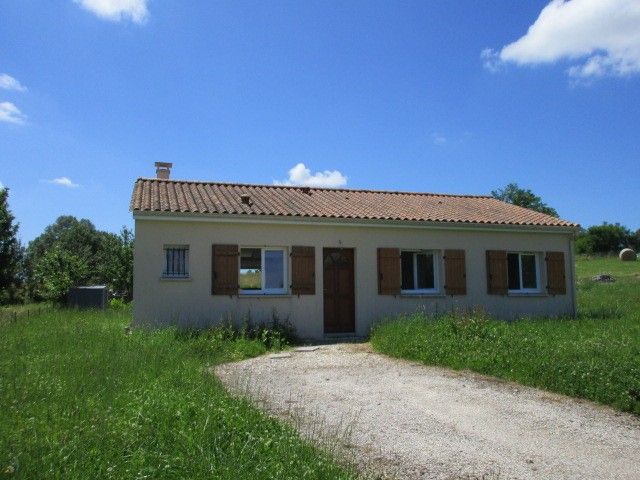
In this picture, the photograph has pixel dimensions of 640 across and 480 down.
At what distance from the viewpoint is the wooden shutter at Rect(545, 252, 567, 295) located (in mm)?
14742

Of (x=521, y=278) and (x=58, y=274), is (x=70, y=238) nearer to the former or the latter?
(x=58, y=274)

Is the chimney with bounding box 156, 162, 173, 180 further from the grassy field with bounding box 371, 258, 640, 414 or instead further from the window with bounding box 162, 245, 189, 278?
the grassy field with bounding box 371, 258, 640, 414

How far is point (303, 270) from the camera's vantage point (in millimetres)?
12703

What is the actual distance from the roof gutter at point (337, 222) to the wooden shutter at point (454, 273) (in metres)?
0.72

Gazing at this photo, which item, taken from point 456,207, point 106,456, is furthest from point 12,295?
point 106,456

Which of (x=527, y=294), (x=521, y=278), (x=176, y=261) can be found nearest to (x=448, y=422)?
(x=176, y=261)

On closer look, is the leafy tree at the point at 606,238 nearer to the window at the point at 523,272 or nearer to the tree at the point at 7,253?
the window at the point at 523,272

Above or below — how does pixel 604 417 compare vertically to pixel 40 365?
below

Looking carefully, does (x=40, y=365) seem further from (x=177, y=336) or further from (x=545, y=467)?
(x=545, y=467)

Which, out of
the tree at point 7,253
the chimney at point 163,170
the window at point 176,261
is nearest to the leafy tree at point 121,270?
the tree at point 7,253

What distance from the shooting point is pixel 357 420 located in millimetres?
5676

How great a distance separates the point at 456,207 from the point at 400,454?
1238 centimetres

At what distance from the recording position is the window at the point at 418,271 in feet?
45.9

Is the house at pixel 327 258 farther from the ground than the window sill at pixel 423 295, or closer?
farther from the ground
